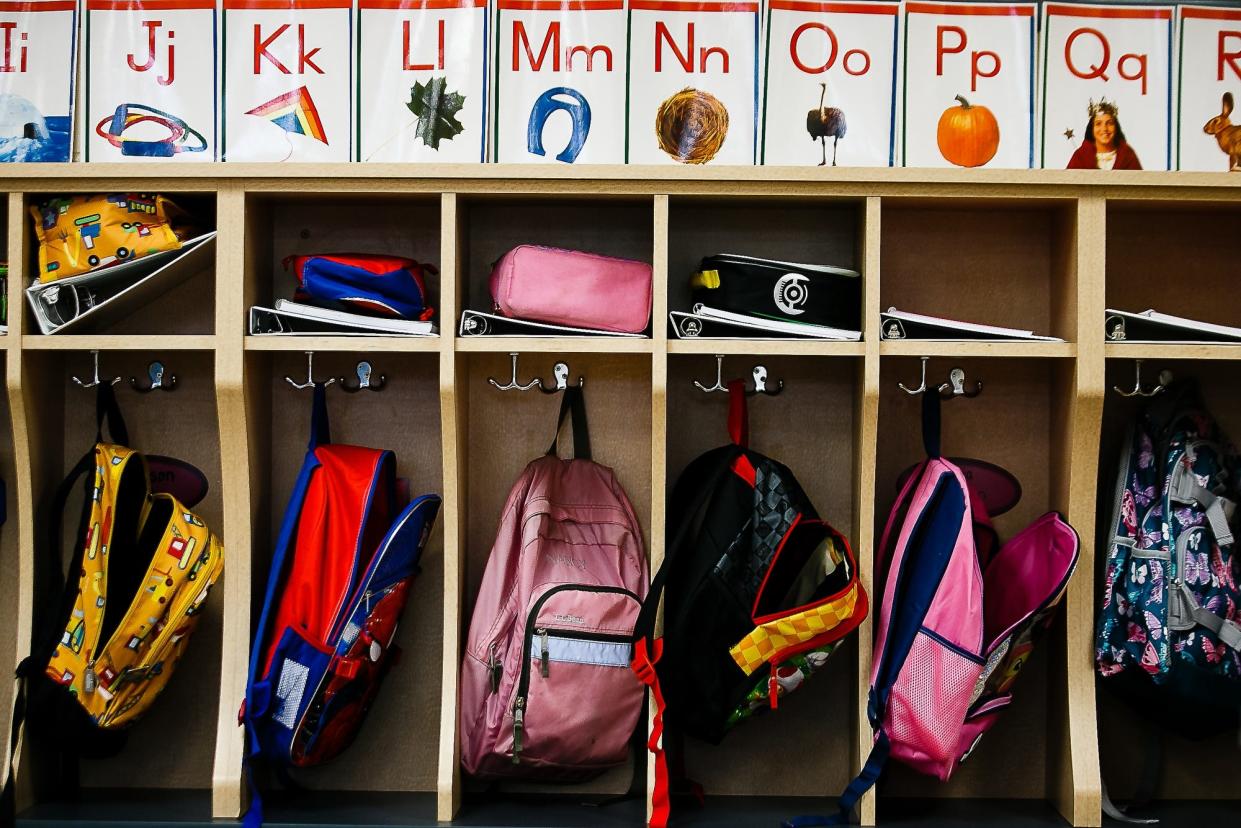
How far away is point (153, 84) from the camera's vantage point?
224 centimetres

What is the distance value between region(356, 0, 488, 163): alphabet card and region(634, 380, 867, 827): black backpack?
2.99 ft

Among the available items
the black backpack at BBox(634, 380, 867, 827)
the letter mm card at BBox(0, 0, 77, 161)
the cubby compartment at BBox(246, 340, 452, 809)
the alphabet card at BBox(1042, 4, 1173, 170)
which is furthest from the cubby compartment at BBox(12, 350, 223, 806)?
the alphabet card at BBox(1042, 4, 1173, 170)

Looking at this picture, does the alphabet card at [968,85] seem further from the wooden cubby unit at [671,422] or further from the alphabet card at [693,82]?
the alphabet card at [693,82]

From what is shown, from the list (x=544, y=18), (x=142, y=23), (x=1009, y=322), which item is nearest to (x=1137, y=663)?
(x=1009, y=322)

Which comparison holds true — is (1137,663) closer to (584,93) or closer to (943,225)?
(943,225)

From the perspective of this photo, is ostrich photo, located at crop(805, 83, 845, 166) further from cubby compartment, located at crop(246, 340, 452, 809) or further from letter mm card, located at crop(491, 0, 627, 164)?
cubby compartment, located at crop(246, 340, 452, 809)

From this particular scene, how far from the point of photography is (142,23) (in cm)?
225

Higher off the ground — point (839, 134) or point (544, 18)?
point (544, 18)

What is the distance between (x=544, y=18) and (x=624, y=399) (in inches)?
33.5

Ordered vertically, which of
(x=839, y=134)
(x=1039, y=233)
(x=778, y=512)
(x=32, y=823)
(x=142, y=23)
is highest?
(x=142, y=23)

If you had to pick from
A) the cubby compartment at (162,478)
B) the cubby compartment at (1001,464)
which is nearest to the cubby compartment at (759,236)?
the cubby compartment at (1001,464)

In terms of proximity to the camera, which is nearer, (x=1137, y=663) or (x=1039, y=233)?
(x=1137, y=663)

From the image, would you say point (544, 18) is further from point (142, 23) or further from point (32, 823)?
point (32, 823)

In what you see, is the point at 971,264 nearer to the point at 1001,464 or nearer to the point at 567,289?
the point at 1001,464
